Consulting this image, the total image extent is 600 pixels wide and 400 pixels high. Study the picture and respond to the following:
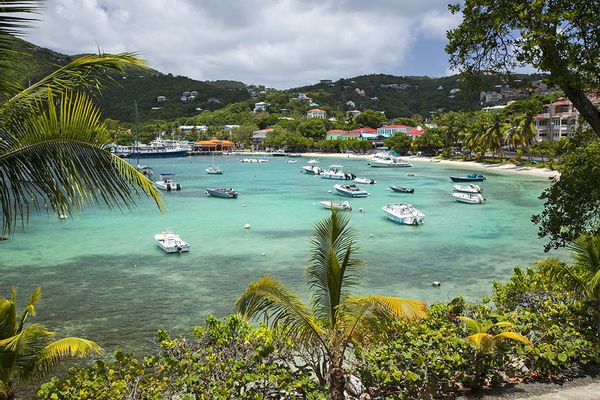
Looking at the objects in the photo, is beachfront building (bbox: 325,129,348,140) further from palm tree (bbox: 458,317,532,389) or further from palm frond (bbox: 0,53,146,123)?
palm frond (bbox: 0,53,146,123)

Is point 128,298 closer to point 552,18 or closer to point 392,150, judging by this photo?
point 552,18

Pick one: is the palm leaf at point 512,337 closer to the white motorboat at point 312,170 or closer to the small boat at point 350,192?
the small boat at point 350,192

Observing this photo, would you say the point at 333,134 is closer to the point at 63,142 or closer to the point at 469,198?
the point at 469,198

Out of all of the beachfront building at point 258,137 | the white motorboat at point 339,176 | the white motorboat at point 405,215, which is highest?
the beachfront building at point 258,137

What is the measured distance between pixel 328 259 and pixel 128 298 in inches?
519

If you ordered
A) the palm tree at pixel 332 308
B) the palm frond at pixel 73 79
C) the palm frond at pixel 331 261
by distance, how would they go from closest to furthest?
the palm frond at pixel 73 79, the palm tree at pixel 332 308, the palm frond at pixel 331 261

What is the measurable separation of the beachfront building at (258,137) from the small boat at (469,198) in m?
113

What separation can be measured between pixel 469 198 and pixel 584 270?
121 ft

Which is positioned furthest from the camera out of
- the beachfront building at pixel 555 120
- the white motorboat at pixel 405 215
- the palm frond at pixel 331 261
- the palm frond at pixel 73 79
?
the beachfront building at pixel 555 120

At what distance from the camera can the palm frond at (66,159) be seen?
4.30 m

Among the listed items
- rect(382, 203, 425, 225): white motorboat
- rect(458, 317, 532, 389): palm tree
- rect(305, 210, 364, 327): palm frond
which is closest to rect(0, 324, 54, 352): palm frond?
rect(305, 210, 364, 327): palm frond

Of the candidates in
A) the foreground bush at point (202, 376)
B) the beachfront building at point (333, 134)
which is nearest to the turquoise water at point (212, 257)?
the foreground bush at point (202, 376)

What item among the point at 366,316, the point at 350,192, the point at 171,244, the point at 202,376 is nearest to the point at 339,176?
the point at 350,192

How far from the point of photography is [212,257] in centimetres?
2417
